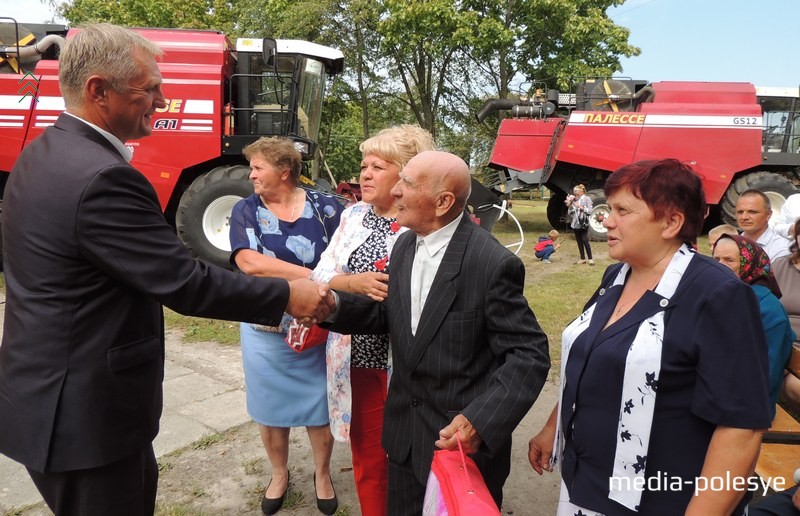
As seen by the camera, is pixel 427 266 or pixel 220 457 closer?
pixel 427 266

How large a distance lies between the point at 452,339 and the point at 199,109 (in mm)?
7064

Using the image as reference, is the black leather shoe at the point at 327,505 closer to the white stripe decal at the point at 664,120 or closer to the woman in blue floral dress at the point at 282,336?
the woman in blue floral dress at the point at 282,336

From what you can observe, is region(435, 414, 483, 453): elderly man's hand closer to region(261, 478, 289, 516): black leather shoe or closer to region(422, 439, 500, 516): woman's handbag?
region(422, 439, 500, 516): woman's handbag

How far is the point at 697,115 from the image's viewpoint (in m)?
11.8

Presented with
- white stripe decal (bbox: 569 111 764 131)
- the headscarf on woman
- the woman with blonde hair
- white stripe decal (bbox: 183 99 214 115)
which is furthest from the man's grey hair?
white stripe decal (bbox: 569 111 764 131)

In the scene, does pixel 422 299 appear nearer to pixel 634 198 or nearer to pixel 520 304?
pixel 520 304

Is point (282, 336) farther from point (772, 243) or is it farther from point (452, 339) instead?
point (772, 243)

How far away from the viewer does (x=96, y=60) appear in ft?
5.32

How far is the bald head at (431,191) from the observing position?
74.5 inches

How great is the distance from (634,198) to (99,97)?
166 cm

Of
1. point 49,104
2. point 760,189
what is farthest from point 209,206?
point 760,189

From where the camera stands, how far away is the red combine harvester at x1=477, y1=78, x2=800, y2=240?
38.5ft

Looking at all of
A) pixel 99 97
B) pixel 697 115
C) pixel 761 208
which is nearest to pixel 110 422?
pixel 99 97

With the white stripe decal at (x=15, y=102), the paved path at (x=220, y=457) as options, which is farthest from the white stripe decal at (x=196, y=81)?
the paved path at (x=220, y=457)
